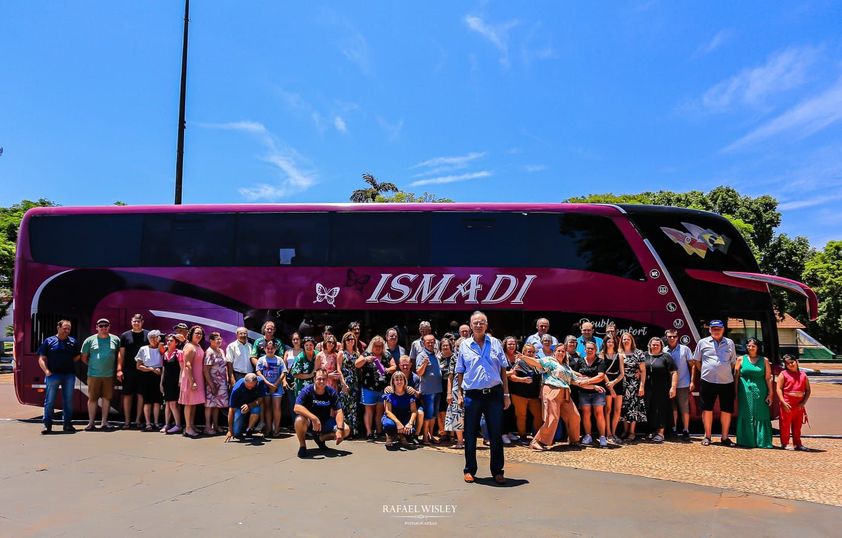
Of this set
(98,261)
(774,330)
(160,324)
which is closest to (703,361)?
(774,330)

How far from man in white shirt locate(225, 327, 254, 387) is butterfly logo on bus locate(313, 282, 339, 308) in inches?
52.0

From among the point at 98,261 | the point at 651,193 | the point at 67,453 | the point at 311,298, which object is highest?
the point at 651,193

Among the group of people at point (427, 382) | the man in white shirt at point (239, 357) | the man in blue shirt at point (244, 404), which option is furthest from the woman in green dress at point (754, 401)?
the man in white shirt at point (239, 357)

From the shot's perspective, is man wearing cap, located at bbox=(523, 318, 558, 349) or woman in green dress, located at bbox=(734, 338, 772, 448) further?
man wearing cap, located at bbox=(523, 318, 558, 349)

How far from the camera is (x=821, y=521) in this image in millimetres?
4906

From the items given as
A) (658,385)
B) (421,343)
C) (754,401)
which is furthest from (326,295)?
(754,401)

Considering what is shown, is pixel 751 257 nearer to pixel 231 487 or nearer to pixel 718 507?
pixel 718 507

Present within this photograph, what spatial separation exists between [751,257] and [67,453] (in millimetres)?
11183

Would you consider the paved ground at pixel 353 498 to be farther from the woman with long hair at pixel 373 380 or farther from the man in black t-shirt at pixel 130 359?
the man in black t-shirt at pixel 130 359

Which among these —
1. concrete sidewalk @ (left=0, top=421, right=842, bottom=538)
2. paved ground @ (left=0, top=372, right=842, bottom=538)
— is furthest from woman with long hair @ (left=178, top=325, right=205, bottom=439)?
concrete sidewalk @ (left=0, top=421, right=842, bottom=538)

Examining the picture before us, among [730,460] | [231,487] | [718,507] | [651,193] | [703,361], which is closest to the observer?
[718,507]

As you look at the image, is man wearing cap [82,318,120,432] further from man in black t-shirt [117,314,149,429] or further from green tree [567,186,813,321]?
green tree [567,186,813,321]

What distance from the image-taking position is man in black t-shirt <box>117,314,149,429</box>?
9477 millimetres

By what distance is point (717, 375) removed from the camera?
8664 mm
